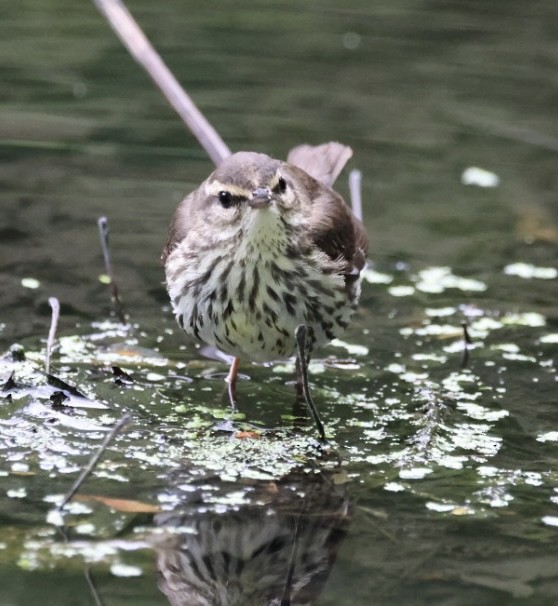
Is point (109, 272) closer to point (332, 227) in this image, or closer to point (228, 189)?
point (332, 227)

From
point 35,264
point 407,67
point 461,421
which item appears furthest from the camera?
point 407,67

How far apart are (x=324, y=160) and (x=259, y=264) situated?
1773mm

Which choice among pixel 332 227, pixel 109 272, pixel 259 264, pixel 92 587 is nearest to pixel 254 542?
pixel 92 587

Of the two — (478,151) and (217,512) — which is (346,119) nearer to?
(478,151)

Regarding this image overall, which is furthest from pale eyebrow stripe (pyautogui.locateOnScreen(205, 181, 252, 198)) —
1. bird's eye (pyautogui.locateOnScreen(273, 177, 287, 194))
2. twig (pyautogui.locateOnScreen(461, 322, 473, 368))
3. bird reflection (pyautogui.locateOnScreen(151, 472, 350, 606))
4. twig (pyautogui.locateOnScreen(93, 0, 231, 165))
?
twig (pyautogui.locateOnScreen(461, 322, 473, 368))

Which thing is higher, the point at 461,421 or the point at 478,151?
the point at 478,151

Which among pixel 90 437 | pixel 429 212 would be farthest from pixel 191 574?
pixel 429 212

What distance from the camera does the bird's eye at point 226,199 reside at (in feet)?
15.5

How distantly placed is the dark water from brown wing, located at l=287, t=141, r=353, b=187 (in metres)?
0.76

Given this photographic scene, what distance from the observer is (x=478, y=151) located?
9.26m

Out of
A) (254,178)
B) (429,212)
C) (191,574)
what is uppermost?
(254,178)

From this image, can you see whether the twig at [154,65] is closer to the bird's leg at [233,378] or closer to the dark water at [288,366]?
the dark water at [288,366]

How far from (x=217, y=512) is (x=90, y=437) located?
792mm

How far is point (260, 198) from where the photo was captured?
14.9ft
